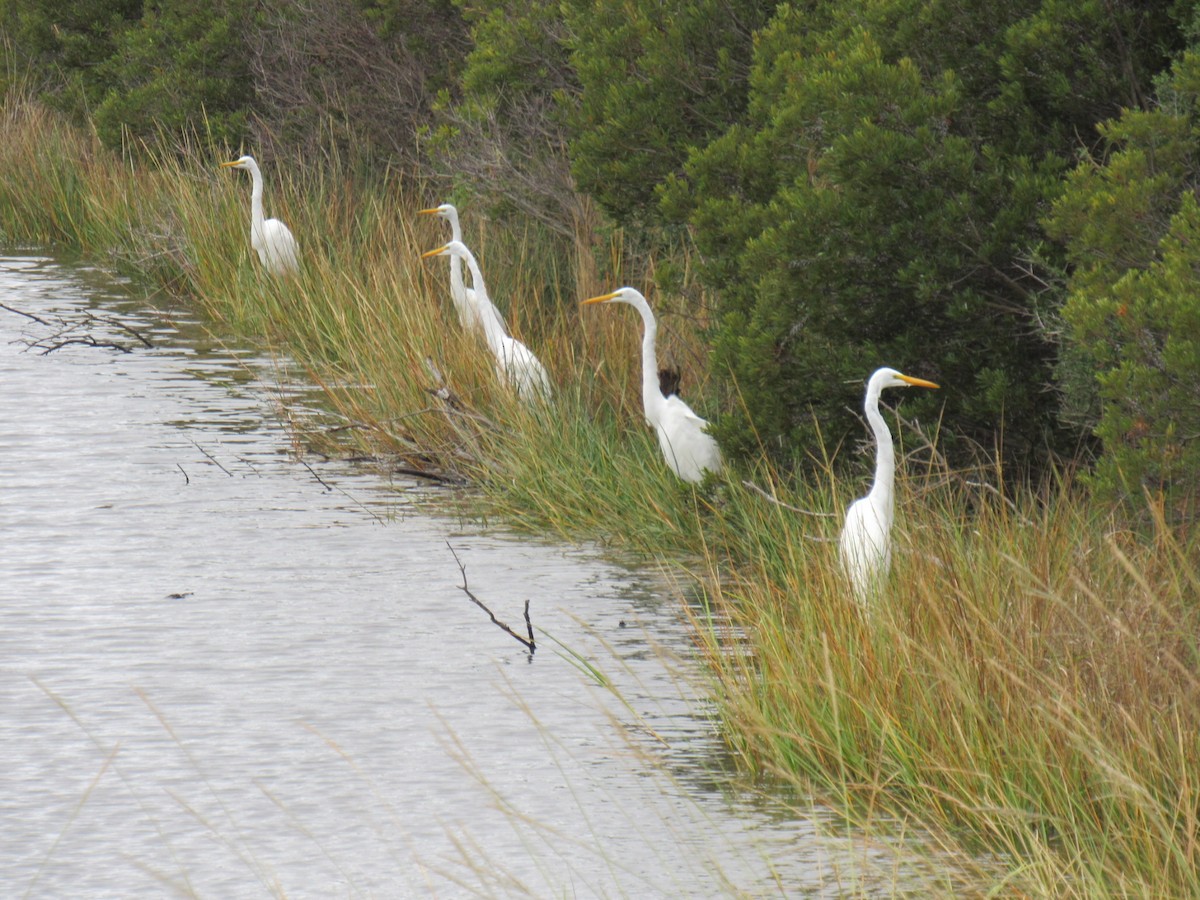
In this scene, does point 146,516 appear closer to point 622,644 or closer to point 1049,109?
point 622,644

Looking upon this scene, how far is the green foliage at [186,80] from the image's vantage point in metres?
16.4

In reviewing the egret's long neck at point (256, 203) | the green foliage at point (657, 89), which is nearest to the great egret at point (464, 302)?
the green foliage at point (657, 89)

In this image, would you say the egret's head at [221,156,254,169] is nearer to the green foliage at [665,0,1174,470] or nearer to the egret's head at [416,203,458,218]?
the egret's head at [416,203,458,218]

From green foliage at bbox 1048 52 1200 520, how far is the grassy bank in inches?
9.5

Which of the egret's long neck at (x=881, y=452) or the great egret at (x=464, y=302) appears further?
the great egret at (x=464, y=302)

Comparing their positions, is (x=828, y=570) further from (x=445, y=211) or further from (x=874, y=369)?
(x=445, y=211)

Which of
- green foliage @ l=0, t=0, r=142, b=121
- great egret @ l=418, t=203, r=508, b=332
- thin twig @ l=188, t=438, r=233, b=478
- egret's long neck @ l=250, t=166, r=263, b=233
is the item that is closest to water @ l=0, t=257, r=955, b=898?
thin twig @ l=188, t=438, r=233, b=478

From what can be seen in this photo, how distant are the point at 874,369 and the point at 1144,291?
4.95 ft

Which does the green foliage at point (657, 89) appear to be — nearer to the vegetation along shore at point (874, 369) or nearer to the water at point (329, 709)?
the vegetation along shore at point (874, 369)

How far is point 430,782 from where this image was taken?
501 cm

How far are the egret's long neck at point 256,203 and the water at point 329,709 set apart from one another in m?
4.14

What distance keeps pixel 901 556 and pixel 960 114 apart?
2061 millimetres

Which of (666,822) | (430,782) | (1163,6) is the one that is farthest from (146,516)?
(1163,6)

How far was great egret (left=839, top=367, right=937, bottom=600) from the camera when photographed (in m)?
5.32
